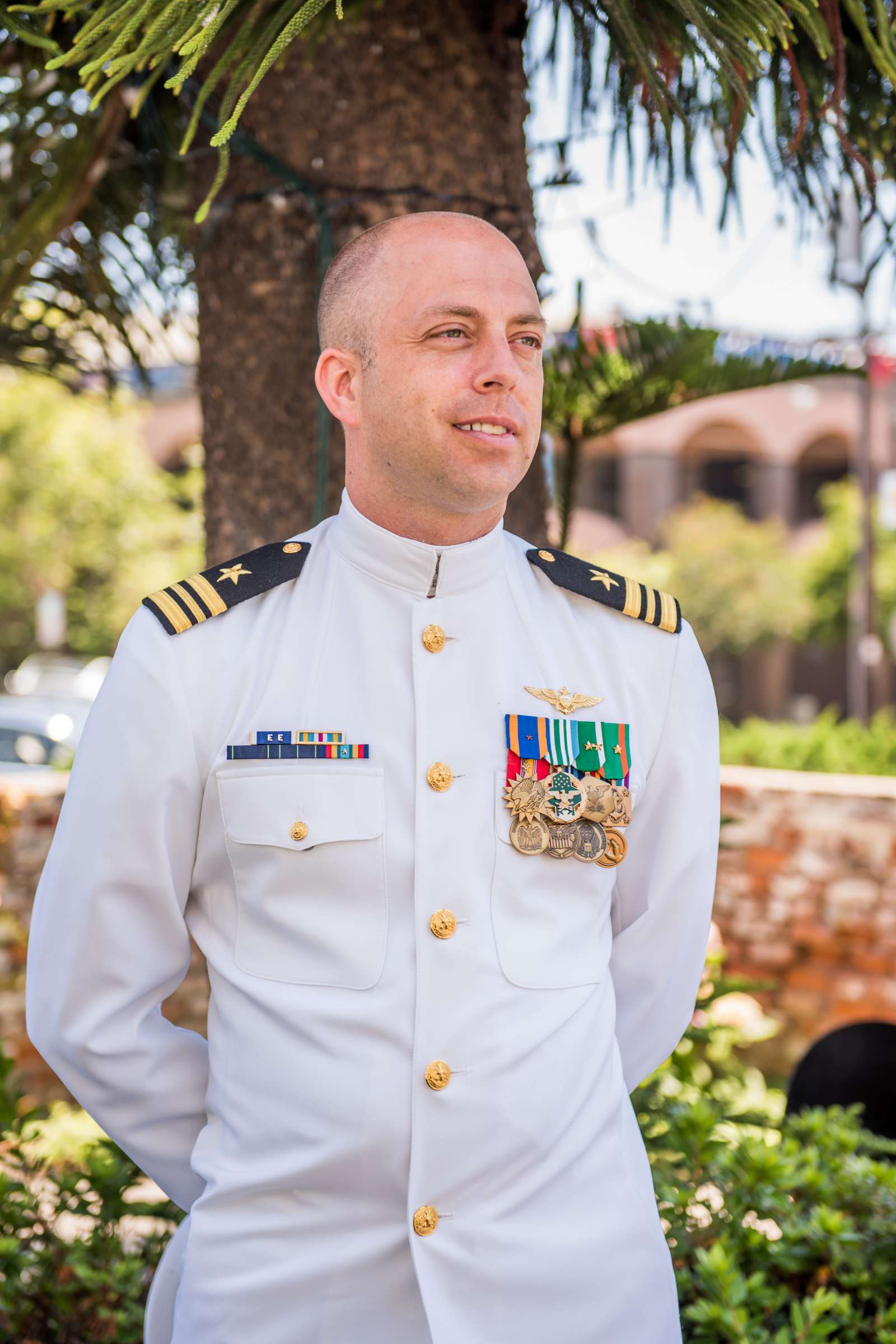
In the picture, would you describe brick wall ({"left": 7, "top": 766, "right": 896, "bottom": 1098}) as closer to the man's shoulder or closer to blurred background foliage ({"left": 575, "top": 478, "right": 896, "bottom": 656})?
the man's shoulder

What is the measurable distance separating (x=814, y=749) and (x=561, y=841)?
7.27m

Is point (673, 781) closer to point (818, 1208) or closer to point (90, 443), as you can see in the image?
point (818, 1208)

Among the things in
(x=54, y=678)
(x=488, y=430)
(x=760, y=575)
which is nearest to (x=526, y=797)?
(x=488, y=430)

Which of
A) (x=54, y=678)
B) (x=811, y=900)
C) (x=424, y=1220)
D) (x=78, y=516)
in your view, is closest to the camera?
(x=424, y=1220)

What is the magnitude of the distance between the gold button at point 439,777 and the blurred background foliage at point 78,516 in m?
22.2

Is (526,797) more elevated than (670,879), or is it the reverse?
(526,797)

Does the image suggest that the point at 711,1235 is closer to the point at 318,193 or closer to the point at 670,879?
the point at 670,879

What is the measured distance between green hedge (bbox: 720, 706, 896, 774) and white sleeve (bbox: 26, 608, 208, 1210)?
7207 mm

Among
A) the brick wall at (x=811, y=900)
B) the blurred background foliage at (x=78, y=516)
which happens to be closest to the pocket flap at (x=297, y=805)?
the brick wall at (x=811, y=900)

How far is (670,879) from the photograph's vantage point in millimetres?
1813

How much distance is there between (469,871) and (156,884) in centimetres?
39

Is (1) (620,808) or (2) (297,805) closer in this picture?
(2) (297,805)

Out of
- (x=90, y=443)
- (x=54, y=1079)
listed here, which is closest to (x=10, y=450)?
(x=90, y=443)

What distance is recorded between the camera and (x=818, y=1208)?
7.65ft
